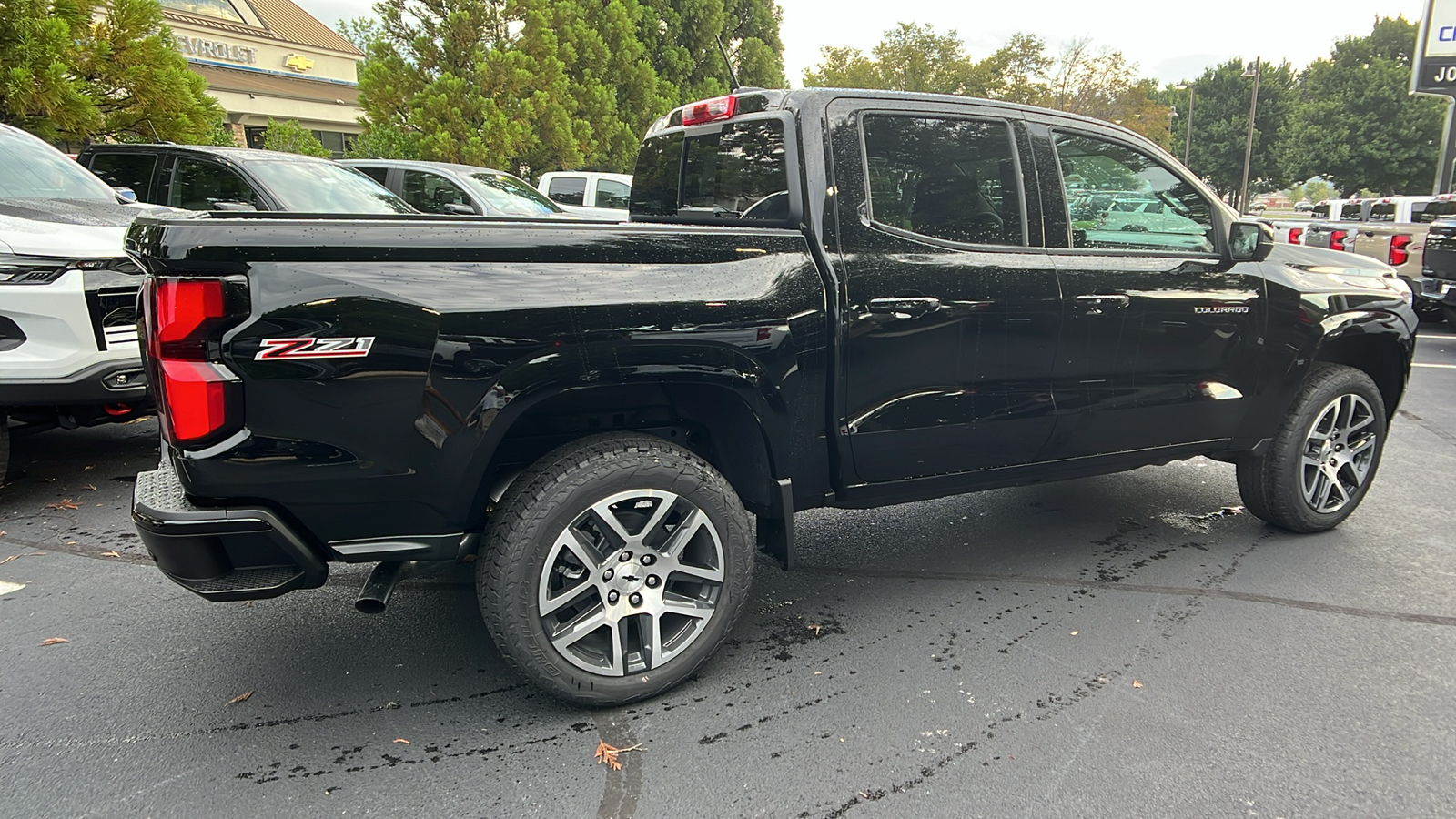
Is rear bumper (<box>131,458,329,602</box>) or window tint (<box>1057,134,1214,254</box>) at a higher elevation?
window tint (<box>1057,134,1214,254</box>)

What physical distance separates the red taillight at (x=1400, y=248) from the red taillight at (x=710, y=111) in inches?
454

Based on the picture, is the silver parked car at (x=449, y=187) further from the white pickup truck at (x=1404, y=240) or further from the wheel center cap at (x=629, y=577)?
the white pickup truck at (x=1404, y=240)

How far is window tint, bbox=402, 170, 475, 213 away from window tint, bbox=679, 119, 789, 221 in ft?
22.9

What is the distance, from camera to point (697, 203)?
3744 mm

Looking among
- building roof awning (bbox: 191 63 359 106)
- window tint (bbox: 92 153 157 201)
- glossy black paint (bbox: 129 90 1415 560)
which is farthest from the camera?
→ building roof awning (bbox: 191 63 359 106)

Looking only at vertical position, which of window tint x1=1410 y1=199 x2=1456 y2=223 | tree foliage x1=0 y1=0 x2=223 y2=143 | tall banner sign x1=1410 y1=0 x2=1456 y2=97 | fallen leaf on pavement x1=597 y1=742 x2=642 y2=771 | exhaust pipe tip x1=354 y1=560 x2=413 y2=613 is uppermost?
tall banner sign x1=1410 y1=0 x2=1456 y2=97

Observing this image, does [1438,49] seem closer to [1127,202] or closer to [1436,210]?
[1436,210]

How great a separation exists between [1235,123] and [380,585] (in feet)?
219

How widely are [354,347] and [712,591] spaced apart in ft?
4.37

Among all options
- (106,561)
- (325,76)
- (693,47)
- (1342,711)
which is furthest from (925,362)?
(325,76)

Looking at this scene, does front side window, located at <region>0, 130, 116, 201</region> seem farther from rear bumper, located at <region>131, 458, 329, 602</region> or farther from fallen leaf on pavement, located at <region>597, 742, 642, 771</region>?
fallen leaf on pavement, located at <region>597, 742, 642, 771</region>

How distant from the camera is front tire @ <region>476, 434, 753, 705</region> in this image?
2598 millimetres

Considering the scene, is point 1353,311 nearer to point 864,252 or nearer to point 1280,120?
point 864,252

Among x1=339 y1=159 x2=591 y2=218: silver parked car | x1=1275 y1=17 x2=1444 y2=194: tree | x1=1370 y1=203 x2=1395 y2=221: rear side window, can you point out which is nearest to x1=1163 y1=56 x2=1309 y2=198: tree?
x1=1275 y1=17 x2=1444 y2=194: tree
